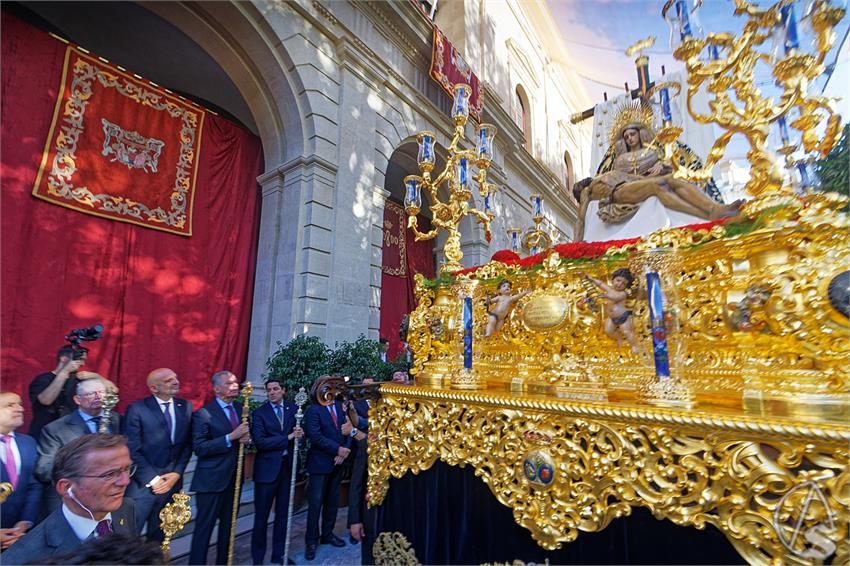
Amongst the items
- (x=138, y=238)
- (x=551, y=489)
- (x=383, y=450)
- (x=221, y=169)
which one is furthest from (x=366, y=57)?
(x=551, y=489)

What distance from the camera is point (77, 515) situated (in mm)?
1424

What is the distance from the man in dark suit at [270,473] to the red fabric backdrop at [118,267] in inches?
121

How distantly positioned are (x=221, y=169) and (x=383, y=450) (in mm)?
6147

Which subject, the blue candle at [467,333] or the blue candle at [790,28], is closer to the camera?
the blue candle at [790,28]

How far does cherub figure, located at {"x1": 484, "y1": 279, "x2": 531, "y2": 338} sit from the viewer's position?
2.68 metres

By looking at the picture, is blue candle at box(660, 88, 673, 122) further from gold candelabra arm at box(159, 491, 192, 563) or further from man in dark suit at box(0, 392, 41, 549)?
man in dark suit at box(0, 392, 41, 549)

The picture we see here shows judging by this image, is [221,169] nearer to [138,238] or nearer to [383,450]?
[138,238]

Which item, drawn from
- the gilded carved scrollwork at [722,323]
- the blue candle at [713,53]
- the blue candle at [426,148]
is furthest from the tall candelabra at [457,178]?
the blue candle at [713,53]

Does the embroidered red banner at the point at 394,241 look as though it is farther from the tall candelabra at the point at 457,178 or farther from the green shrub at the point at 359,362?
the tall candelabra at the point at 457,178

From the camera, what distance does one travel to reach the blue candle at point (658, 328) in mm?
1772

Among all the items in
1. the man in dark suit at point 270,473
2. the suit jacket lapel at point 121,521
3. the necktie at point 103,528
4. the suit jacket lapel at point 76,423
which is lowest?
the man in dark suit at point 270,473

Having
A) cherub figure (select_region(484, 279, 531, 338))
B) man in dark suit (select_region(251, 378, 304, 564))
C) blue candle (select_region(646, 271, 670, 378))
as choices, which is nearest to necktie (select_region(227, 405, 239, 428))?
man in dark suit (select_region(251, 378, 304, 564))

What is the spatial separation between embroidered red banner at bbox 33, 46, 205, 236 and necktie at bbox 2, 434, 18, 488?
3.75m

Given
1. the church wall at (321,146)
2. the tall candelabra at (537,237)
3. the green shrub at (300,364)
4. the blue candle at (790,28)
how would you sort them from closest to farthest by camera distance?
the blue candle at (790,28) < the tall candelabra at (537,237) < the green shrub at (300,364) < the church wall at (321,146)
